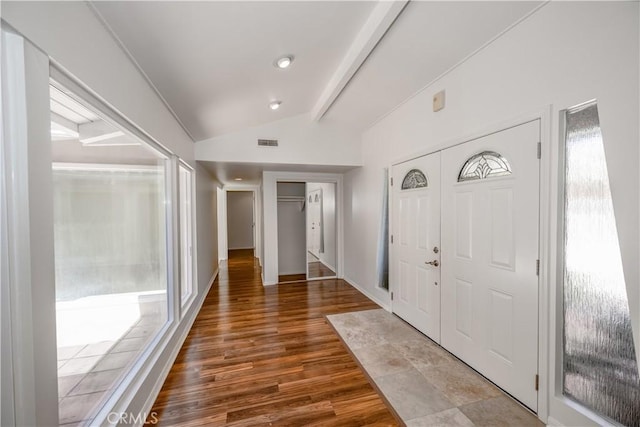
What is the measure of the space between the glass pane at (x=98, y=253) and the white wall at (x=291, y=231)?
3099 millimetres

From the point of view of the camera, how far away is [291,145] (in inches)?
149

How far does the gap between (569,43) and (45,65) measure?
255 cm

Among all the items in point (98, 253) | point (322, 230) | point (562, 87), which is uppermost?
point (562, 87)

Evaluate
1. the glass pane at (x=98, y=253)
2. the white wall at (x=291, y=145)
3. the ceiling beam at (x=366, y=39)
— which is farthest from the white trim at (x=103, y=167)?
the ceiling beam at (x=366, y=39)

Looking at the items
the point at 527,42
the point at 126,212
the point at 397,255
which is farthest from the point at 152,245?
the point at 527,42

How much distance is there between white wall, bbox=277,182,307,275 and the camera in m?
5.33

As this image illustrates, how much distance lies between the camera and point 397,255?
3215 mm

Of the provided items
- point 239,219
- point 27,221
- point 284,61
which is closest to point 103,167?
point 27,221

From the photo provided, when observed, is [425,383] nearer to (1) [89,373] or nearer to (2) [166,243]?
(1) [89,373]

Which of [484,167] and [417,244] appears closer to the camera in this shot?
[484,167]

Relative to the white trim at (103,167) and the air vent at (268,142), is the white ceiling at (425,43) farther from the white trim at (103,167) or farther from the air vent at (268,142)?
the white trim at (103,167)

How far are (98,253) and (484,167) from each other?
281 cm

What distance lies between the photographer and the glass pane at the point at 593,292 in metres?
1.31

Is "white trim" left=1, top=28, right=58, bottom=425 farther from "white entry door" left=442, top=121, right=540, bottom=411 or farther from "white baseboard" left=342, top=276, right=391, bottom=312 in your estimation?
"white baseboard" left=342, top=276, right=391, bottom=312
